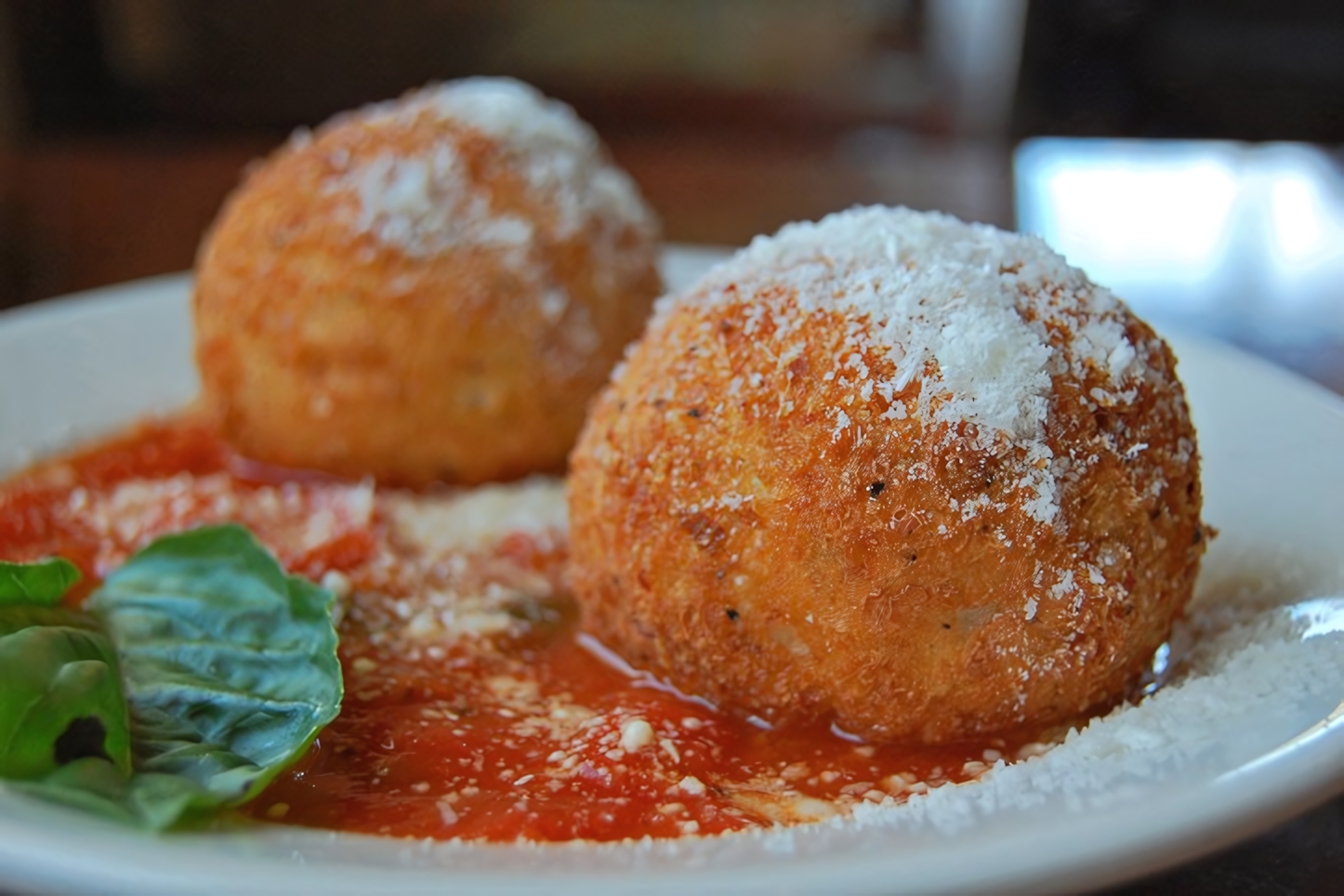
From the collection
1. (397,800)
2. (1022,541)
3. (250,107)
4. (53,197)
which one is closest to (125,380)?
(397,800)

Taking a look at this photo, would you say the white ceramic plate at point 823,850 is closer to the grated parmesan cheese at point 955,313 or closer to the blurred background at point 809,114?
the grated parmesan cheese at point 955,313

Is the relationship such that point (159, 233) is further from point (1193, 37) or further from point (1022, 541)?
point (1193, 37)

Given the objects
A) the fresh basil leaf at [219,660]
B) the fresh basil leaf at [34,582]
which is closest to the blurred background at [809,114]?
the fresh basil leaf at [219,660]

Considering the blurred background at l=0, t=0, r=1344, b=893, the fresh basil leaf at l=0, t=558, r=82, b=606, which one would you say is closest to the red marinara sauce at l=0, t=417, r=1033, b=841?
the fresh basil leaf at l=0, t=558, r=82, b=606

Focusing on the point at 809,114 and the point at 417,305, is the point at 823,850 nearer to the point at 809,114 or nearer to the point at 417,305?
Result: the point at 417,305

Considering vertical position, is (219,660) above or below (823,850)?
below

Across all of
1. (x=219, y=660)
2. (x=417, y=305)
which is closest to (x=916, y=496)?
(x=219, y=660)
